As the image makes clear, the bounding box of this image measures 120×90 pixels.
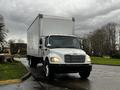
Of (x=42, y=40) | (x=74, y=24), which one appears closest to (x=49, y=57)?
(x=42, y=40)

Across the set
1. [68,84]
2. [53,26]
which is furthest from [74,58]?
[53,26]

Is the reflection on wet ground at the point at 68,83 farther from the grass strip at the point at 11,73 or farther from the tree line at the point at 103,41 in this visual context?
the tree line at the point at 103,41

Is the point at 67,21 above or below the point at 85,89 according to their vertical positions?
above

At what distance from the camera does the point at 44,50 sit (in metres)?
17.1

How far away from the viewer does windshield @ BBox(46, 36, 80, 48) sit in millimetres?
16453

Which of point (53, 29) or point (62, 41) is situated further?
point (53, 29)


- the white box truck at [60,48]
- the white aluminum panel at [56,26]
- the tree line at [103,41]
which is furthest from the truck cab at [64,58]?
the tree line at [103,41]

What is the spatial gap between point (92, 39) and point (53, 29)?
85.8m

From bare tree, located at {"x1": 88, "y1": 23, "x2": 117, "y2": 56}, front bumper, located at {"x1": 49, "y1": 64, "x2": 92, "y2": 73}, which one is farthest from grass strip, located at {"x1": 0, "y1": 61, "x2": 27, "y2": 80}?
bare tree, located at {"x1": 88, "y1": 23, "x2": 117, "y2": 56}

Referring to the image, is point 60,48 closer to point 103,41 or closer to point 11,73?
point 11,73

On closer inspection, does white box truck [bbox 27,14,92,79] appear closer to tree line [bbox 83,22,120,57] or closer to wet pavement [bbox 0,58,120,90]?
wet pavement [bbox 0,58,120,90]

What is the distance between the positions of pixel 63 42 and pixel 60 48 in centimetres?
75

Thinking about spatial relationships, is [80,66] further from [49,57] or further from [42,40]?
[42,40]

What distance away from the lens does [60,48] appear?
16031mm
